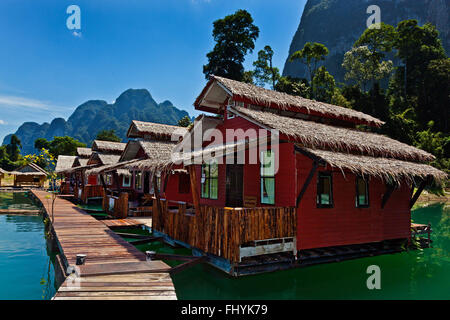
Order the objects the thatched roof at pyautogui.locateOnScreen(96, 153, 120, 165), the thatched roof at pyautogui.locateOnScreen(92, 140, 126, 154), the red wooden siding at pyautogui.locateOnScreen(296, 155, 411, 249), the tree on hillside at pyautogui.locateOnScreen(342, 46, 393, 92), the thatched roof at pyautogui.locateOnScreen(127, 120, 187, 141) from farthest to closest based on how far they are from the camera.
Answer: the tree on hillside at pyautogui.locateOnScreen(342, 46, 393, 92)
the thatched roof at pyautogui.locateOnScreen(92, 140, 126, 154)
the thatched roof at pyautogui.locateOnScreen(96, 153, 120, 165)
the thatched roof at pyautogui.locateOnScreen(127, 120, 187, 141)
the red wooden siding at pyautogui.locateOnScreen(296, 155, 411, 249)

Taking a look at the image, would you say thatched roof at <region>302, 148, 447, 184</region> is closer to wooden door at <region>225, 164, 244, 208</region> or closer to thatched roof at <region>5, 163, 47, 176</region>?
wooden door at <region>225, 164, 244, 208</region>

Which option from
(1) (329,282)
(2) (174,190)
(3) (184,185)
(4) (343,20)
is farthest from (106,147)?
(4) (343,20)

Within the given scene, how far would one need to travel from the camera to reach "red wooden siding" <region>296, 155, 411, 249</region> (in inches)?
357

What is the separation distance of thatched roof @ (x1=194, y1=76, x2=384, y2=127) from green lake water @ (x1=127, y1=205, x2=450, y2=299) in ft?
21.5

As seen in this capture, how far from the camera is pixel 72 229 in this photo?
1199 centimetres

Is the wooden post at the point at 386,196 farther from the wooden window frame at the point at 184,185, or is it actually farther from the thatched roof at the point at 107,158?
the thatched roof at the point at 107,158

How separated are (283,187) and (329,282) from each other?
303cm

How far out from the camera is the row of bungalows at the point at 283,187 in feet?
26.5

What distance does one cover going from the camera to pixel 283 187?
373 inches

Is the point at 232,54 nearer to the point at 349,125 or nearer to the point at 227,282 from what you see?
the point at 349,125

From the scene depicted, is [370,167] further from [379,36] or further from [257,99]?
[379,36]

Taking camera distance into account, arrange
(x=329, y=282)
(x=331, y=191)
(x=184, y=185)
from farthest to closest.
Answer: (x=184, y=185) → (x=331, y=191) → (x=329, y=282)

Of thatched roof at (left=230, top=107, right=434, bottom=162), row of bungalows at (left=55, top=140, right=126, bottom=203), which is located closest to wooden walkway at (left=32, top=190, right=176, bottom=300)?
thatched roof at (left=230, top=107, right=434, bottom=162)
